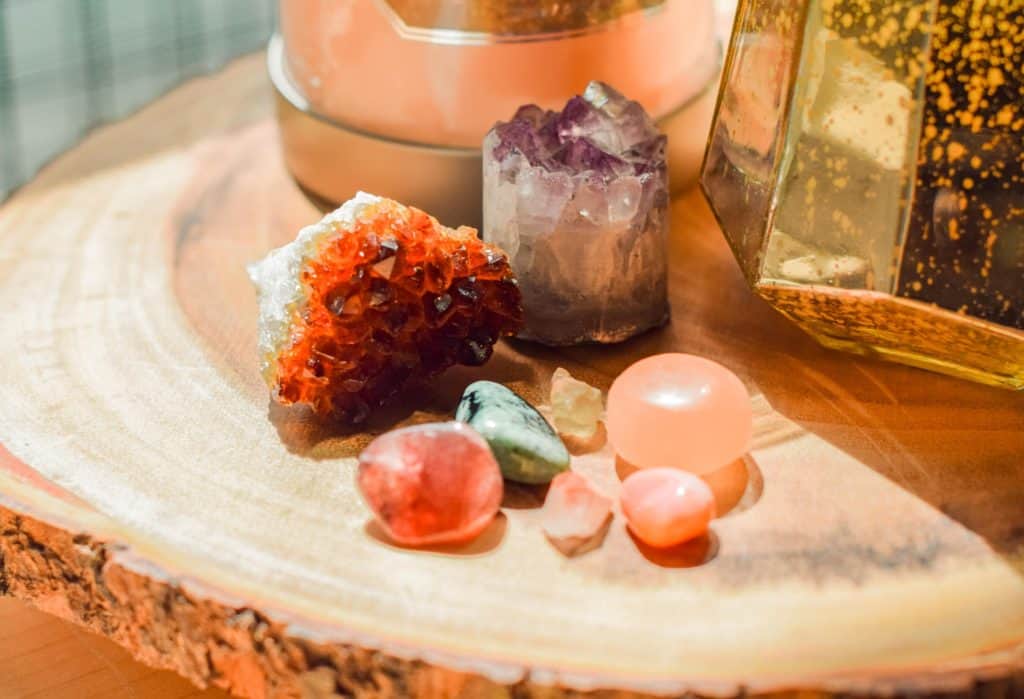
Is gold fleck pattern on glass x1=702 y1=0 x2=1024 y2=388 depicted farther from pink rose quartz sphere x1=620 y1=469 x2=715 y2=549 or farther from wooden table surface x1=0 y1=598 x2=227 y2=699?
wooden table surface x1=0 y1=598 x2=227 y2=699

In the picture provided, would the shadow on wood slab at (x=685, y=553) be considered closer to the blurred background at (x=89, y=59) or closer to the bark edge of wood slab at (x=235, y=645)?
the bark edge of wood slab at (x=235, y=645)

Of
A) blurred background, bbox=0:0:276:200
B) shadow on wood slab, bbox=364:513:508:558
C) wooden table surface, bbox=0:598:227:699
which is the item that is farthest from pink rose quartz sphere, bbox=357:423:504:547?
blurred background, bbox=0:0:276:200

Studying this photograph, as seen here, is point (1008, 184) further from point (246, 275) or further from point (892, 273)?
point (246, 275)

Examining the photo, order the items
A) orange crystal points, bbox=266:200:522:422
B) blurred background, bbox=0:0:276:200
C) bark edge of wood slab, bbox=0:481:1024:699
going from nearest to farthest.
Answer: bark edge of wood slab, bbox=0:481:1024:699 → orange crystal points, bbox=266:200:522:422 → blurred background, bbox=0:0:276:200

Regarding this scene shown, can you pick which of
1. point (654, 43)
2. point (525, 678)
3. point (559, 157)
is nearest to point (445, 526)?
point (525, 678)

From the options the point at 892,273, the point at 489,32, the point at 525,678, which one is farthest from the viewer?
Answer: the point at 489,32
